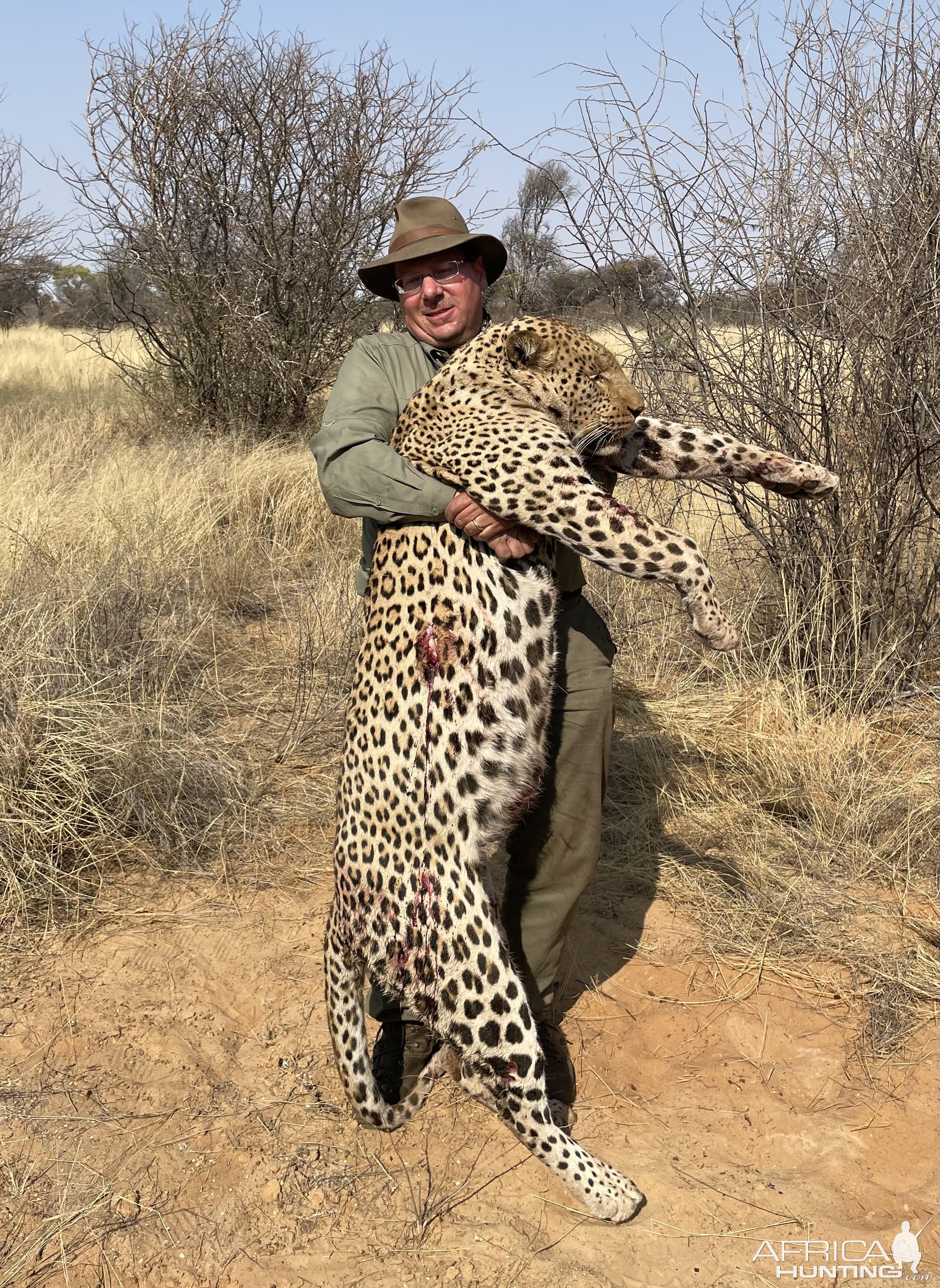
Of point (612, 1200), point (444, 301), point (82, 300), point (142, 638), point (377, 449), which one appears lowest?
point (612, 1200)

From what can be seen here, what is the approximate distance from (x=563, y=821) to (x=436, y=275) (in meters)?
1.77

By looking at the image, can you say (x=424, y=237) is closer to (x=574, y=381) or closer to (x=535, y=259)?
(x=574, y=381)

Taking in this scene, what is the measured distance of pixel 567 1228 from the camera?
2.75 meters

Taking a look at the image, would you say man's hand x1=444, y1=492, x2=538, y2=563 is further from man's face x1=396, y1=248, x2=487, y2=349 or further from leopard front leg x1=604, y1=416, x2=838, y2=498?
man's face x1=396, y1=248, x2=487, y2=349

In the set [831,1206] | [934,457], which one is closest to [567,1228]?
[831,1206]

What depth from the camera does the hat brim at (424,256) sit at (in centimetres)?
315

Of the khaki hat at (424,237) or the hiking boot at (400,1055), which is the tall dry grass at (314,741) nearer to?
the hiking boot at (400,1055)

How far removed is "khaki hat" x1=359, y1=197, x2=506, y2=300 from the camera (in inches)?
125

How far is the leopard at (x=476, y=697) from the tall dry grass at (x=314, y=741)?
4.26 ft

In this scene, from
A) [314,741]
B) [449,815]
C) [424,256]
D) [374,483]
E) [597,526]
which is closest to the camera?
[597,526]

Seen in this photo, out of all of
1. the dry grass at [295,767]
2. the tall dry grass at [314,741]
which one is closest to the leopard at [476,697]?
the dry grass at [295,767]

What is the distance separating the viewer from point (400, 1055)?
343 centimetres

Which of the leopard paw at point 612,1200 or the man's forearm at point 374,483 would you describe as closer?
the leopard paw at point 612,1200

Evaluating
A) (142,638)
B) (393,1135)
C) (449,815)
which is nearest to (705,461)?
(449,815)
